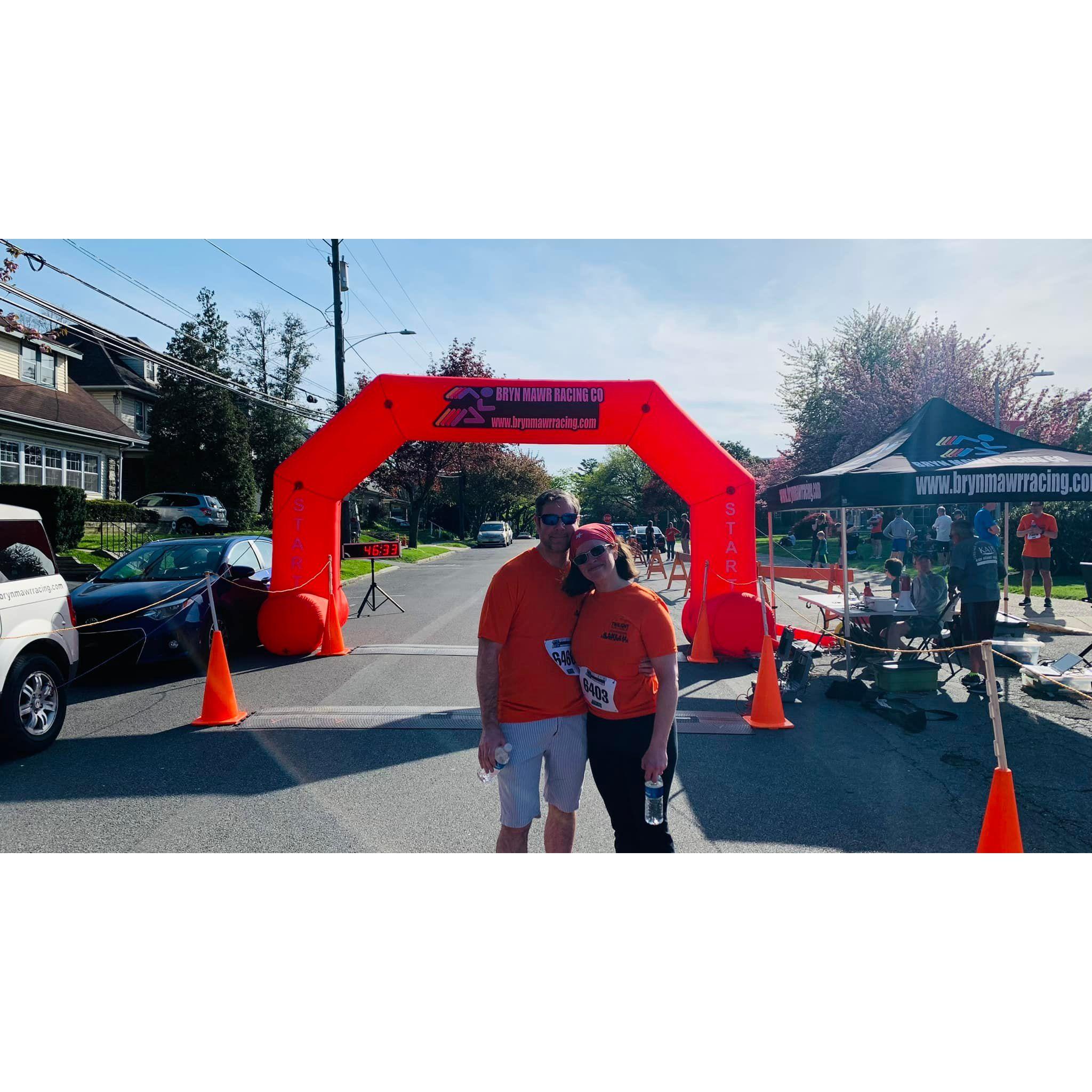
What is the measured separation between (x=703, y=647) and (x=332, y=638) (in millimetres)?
4770

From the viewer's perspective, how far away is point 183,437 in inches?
1487

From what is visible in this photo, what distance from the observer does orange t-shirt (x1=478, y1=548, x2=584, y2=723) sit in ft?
10.6

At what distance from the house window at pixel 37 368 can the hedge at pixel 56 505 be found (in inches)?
444

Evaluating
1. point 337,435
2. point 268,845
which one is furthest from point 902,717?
point 337,435

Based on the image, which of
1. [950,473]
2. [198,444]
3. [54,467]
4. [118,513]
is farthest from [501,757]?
[198,444]

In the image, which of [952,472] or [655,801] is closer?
[655,801]

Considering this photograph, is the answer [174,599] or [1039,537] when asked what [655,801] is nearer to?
[174,599]

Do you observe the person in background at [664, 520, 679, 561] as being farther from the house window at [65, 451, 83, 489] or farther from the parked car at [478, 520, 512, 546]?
the house window at [65, 451, 83, 489]

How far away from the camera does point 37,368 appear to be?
30406 mm

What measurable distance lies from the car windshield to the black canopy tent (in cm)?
748

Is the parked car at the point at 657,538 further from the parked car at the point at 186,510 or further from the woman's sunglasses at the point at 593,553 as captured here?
the woman's sunglasses at the point at 593,553

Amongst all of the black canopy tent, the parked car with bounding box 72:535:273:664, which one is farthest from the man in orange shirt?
the parked car with bounding box 72:535:273:664

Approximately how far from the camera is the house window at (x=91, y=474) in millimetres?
31000
